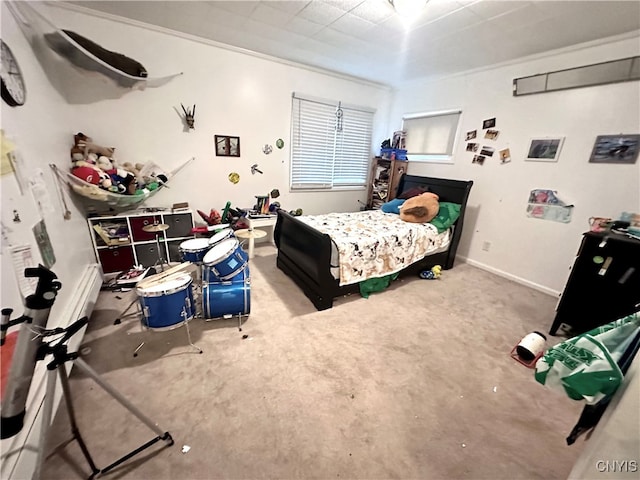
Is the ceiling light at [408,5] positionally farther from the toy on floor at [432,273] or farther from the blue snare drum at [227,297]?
the toy on floor at [432,273]

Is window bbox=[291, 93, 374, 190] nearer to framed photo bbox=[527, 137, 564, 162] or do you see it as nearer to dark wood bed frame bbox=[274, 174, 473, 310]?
dark wood bed frame bbox=[274, 174, 473, 310]

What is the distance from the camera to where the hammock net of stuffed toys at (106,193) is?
2260mm

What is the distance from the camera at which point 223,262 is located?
1.95 metres

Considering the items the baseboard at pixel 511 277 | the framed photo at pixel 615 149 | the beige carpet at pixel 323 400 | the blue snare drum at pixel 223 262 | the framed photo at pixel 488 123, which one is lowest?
the beige carpet at pixel 323 400

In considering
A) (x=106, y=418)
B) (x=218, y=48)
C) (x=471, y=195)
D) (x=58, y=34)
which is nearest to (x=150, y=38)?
(x=218, y=48)

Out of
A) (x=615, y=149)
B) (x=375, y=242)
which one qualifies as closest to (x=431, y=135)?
(x=615, y=149)

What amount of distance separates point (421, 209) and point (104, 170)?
360 cm

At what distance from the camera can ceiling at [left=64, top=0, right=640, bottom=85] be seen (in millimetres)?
2076

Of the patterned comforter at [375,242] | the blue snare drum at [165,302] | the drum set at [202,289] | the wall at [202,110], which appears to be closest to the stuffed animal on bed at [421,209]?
the patterned comforter at [375,242]

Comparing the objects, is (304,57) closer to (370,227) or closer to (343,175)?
(343,175)

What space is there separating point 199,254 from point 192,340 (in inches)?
27.1

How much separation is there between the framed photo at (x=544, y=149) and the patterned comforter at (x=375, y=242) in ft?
4.15

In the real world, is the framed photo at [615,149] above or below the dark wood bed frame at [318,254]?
above

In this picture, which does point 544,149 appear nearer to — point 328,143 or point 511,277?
point 511,277
